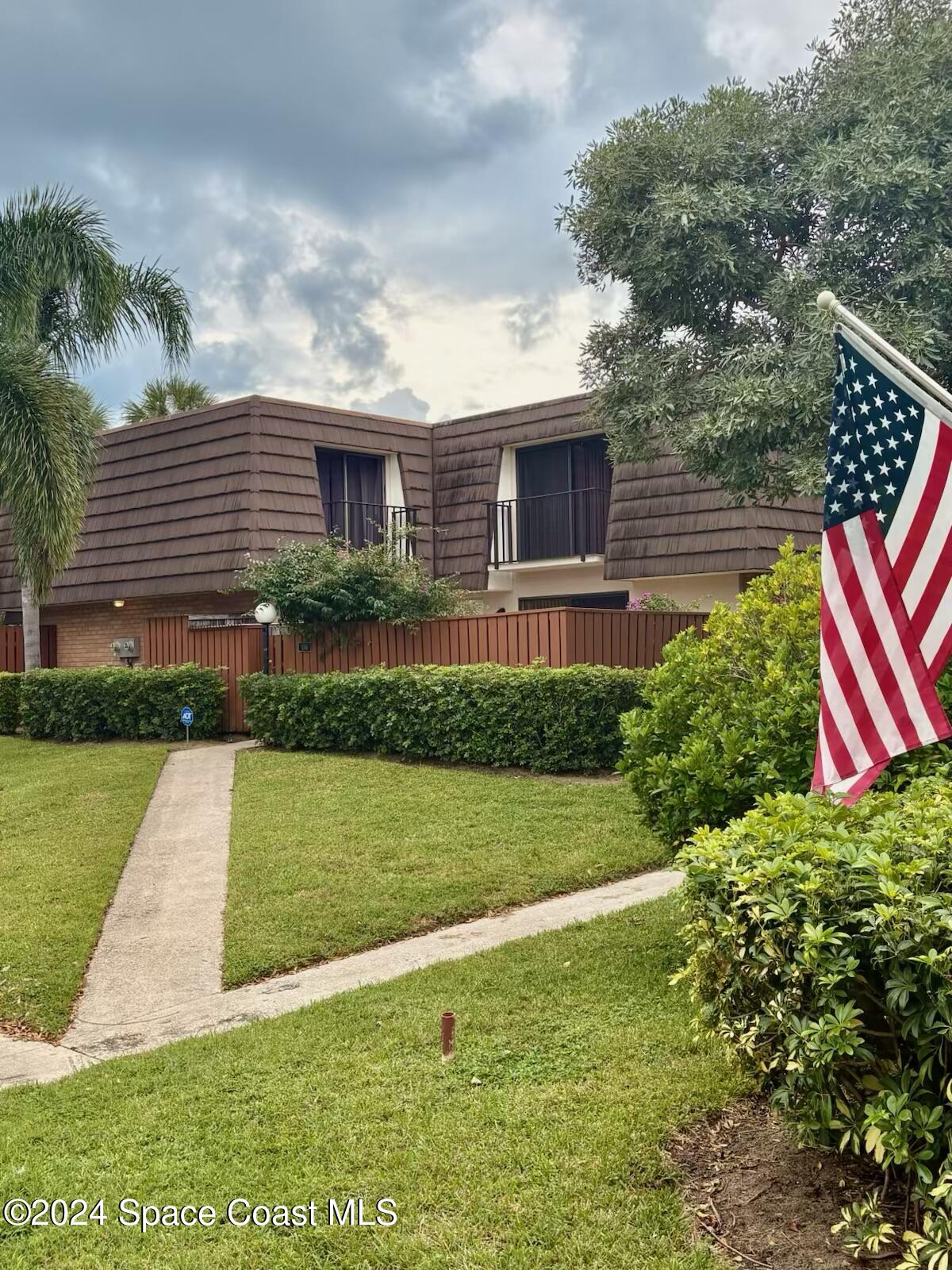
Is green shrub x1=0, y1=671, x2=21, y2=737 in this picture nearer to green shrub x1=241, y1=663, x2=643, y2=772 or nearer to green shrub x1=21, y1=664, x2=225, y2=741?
green shrub x1=21, y1=664, x2=225, y2=741

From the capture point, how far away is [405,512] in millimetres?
20781

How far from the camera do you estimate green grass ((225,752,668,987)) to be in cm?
715

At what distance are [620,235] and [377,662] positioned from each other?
6074mm

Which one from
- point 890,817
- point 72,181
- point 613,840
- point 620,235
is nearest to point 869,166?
point 620,235

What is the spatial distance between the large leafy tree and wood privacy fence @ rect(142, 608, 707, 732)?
214 centimetres

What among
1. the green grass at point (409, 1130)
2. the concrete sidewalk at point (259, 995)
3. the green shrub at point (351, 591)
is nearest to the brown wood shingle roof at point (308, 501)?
the green shrub at point (351, 591)

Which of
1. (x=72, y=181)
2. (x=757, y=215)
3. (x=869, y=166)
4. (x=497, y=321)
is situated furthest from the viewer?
(x=72, y=181)

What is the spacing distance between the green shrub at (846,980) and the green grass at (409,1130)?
56cm

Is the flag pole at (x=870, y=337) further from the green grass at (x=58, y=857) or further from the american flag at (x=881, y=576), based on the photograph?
the green grass at (x=58, y=857)

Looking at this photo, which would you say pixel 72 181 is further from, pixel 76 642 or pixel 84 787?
pixel 84 787

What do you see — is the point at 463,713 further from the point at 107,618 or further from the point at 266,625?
the point at 107,618

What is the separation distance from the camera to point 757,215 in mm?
12234

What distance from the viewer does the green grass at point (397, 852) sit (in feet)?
23.5

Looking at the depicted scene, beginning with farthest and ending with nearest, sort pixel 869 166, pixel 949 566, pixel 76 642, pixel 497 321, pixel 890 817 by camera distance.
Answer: pixel 76 642 → pixel 497 321 → pixel 869 166 → pixel 949 566 → pixel 890 817
